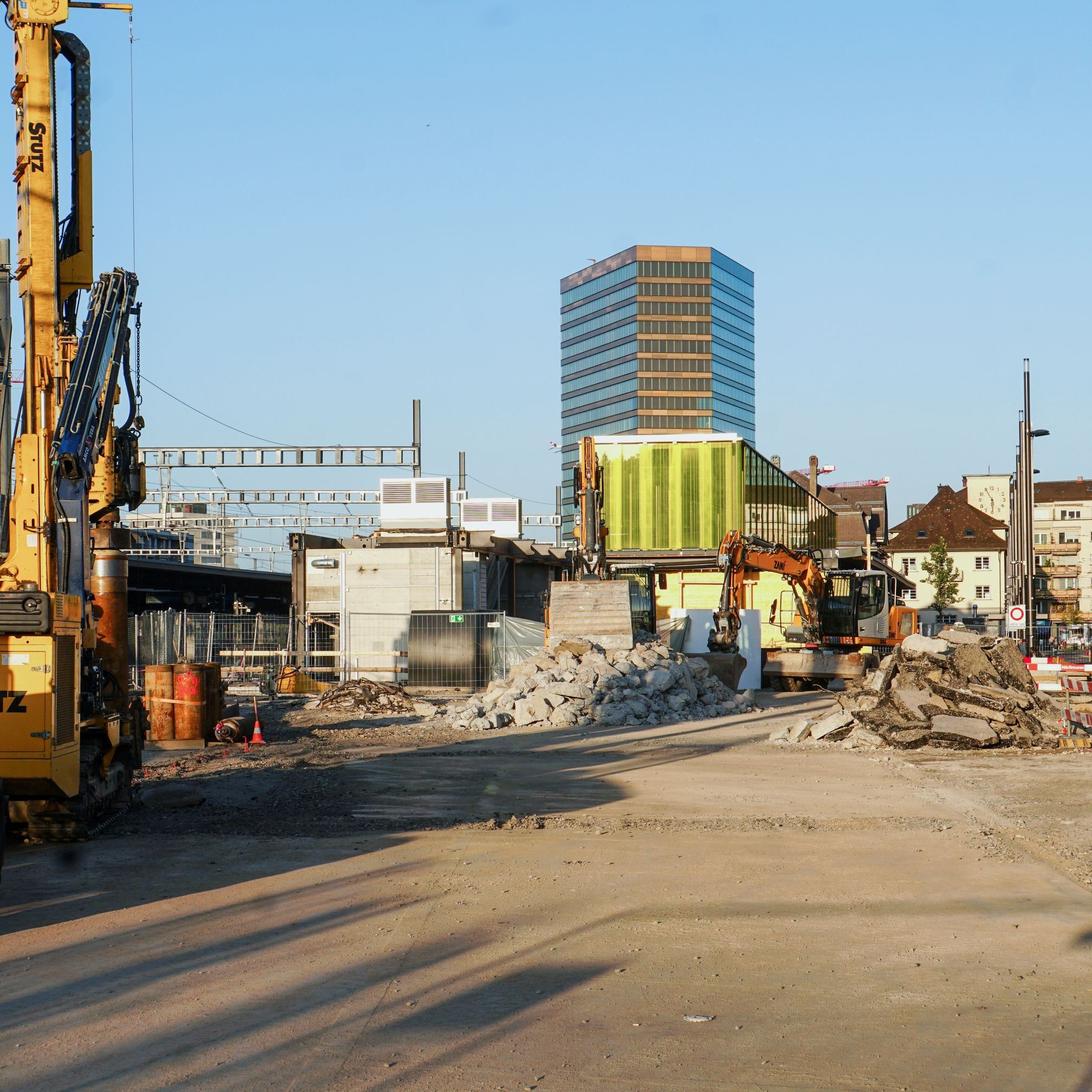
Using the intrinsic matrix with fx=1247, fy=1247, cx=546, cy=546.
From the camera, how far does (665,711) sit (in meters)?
24.9

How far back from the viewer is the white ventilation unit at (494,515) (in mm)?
44688

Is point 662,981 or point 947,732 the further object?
point 947,732

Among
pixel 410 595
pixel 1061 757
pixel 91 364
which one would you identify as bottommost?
pixel 1061 757

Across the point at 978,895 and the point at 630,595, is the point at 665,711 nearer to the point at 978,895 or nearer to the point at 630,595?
the point at 630,595

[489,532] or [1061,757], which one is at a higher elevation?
[489,532]

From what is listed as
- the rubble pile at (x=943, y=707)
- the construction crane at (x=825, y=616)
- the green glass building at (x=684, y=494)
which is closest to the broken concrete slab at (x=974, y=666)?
the rubble pile at (x=943, y=707)

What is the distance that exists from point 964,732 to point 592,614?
29.9 feet

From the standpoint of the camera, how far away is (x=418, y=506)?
4112 centimetres

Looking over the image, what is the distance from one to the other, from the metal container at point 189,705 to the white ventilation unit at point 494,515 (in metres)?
24.3

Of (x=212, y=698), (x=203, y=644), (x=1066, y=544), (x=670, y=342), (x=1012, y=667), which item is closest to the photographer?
(x=212, y=698)

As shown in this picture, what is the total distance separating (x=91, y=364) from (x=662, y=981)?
8736 mm

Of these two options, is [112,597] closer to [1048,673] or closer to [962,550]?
[1048,673]

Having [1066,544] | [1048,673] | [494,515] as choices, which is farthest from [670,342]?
[1048,673]

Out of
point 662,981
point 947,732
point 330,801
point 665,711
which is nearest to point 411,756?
point 330,801
